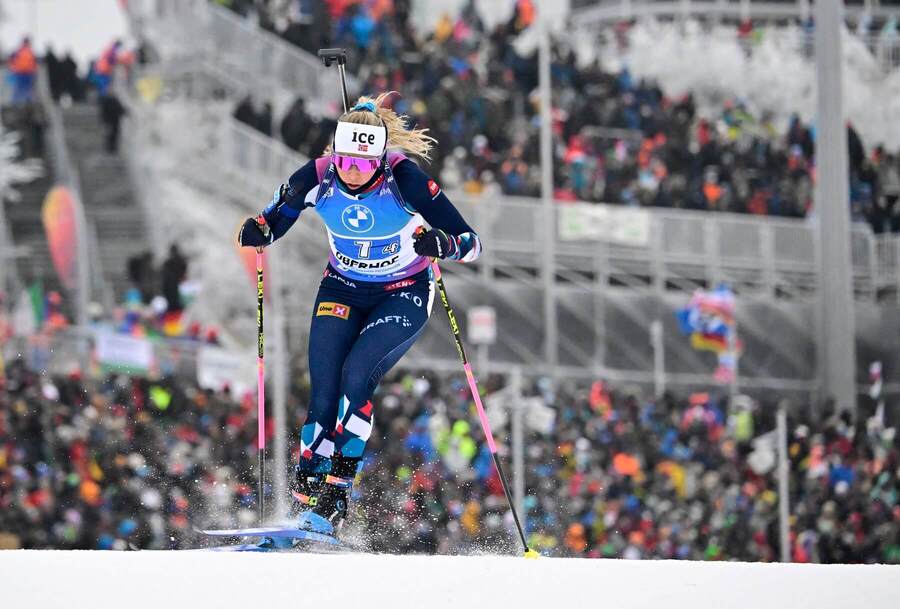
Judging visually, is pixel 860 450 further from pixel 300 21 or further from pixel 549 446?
pixel 300 21

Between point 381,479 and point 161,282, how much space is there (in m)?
5.39

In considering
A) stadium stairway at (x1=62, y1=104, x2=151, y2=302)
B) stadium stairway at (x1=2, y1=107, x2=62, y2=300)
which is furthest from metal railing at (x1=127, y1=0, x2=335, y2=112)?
stadium stairway at (x1=2, y1=107, x2=62, y2=300)

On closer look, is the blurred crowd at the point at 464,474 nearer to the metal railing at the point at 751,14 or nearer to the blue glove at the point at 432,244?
the blue glove at the point at 432,244

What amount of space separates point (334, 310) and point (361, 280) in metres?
0.21

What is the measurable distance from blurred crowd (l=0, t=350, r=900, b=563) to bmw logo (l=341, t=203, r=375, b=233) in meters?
6.36

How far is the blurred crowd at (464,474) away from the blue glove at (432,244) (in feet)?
21.0

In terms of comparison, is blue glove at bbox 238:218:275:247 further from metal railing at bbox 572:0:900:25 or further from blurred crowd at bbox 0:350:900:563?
metal railing at bbox 572:0:900:25

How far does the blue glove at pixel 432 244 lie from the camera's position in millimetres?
7531

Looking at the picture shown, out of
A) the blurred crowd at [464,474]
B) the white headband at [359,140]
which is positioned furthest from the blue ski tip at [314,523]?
the blurred crowd at [464,474]

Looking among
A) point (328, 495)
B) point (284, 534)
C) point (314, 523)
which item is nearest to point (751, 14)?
point (328, 495)

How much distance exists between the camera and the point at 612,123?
21.9 meters

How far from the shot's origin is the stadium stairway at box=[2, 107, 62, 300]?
2061 centimetres

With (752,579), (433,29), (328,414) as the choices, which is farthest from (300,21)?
(752,579)

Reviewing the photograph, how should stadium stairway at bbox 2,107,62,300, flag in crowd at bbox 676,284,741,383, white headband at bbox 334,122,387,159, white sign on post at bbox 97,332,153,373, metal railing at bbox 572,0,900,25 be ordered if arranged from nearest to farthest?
1. white headband at bbox 334,122,387,159
2. white sign on post at bbox 97,332,153,373
3. stadium stairway at bbox 2,107,62,300
4. flag in crowd at bbox 676,284,741,383
5. metal railing at bbox 572,0,900,25
